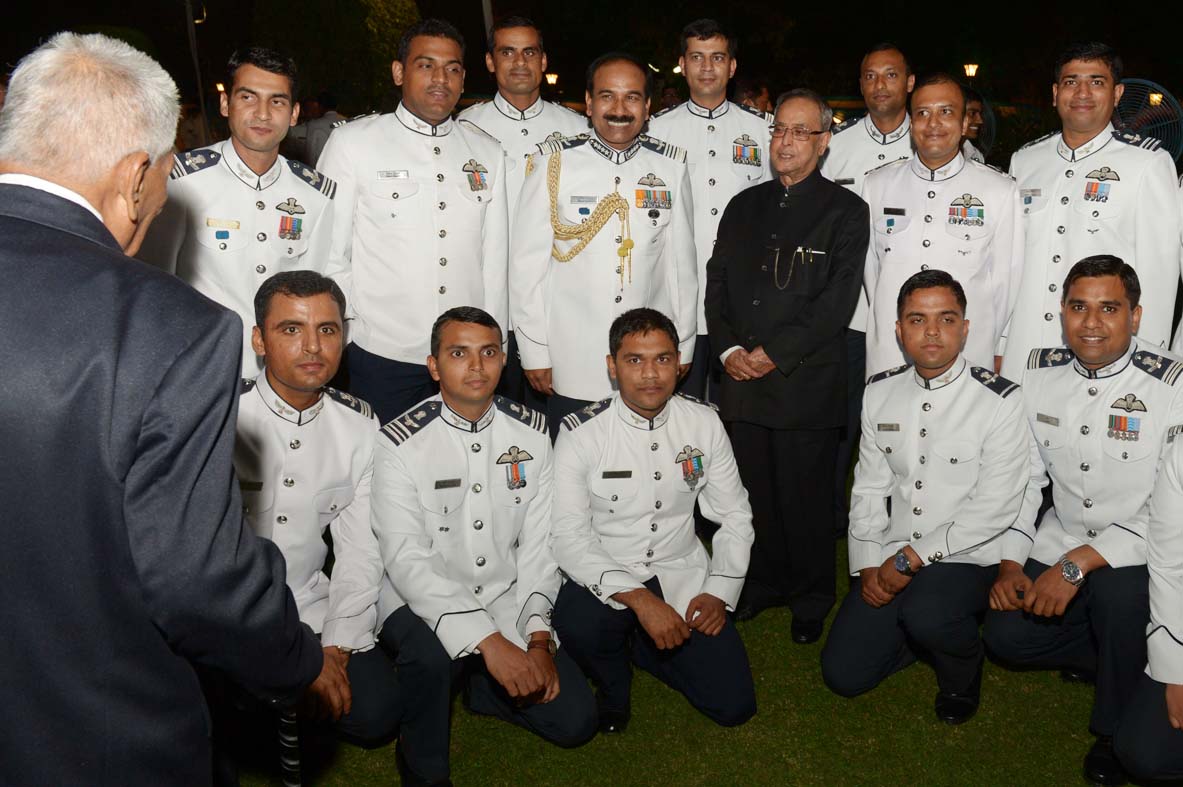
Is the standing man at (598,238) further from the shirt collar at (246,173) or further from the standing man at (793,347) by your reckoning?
the shirt collar at (246,173)

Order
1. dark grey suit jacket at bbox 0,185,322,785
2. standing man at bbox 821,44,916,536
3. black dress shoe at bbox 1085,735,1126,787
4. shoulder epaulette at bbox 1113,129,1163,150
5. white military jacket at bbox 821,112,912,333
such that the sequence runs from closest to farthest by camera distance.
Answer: dark grey suit jacket at bbox 0,185,322,785 < black dress shoe at bbox 1085,735,1126,787 < shoulder epaulette at bbox 1113,129,1163,150 < standing man at bbox 821,44,916,536 < white military jacket at bbox 821,112,912,333

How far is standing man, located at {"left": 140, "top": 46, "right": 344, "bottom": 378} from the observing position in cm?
366

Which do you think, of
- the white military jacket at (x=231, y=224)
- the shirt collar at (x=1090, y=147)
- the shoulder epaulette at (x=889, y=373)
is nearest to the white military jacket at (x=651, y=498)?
the shoulder epaulette at (x=889, y=373)

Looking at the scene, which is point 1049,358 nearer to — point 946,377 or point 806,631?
point 946,377

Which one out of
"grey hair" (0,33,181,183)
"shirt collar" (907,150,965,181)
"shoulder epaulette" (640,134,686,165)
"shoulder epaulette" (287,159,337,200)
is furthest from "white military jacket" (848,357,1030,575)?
"grey hair" (0,33,181,183)

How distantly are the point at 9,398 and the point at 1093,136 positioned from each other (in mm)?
4041

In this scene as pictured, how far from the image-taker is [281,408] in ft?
10.7

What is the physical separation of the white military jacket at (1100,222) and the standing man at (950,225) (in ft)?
0.47

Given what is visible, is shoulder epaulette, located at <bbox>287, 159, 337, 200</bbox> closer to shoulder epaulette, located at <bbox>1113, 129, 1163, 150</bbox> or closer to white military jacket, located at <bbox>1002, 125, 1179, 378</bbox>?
white military jacket, located at <bbox>1002, 125, 1179, 378</bbox>

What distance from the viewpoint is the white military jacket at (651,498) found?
3473mm

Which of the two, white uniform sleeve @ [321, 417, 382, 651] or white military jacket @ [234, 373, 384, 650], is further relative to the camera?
white military jacket @ [234, 373, 384, 650]

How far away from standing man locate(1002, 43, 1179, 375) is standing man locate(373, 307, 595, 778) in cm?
223

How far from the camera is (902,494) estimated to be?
367 cm

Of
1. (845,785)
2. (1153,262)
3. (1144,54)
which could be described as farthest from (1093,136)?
(1144,54)
